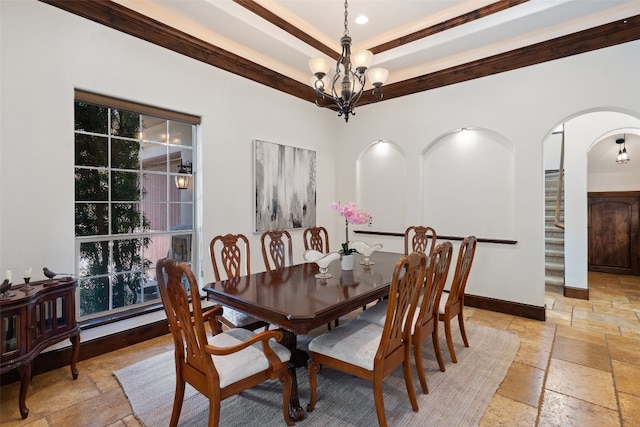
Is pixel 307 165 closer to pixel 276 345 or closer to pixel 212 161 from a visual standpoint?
pixel 212 161

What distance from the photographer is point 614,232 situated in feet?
18.6

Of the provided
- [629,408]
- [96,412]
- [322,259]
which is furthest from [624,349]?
[96,412]

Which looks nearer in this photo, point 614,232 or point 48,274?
point 48,274

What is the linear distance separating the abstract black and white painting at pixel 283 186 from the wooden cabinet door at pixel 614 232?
207 inches

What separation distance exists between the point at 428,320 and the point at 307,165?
123 inches

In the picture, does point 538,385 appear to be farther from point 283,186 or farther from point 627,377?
point 283,186

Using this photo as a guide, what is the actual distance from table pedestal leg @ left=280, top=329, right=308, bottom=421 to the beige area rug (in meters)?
0.06

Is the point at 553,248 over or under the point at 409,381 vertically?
over

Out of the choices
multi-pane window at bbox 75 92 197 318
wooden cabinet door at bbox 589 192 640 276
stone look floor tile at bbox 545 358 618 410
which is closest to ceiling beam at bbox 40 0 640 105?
multi-pane window at bbox 75 92 197 318

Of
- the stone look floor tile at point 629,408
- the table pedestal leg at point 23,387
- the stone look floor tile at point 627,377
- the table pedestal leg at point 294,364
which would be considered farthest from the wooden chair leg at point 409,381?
the table pedestal leg at point 23,387

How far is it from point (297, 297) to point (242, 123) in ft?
8.80

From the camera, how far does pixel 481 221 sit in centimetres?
409

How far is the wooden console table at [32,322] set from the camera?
197cm

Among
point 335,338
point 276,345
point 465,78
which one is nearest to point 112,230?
point 276,345
